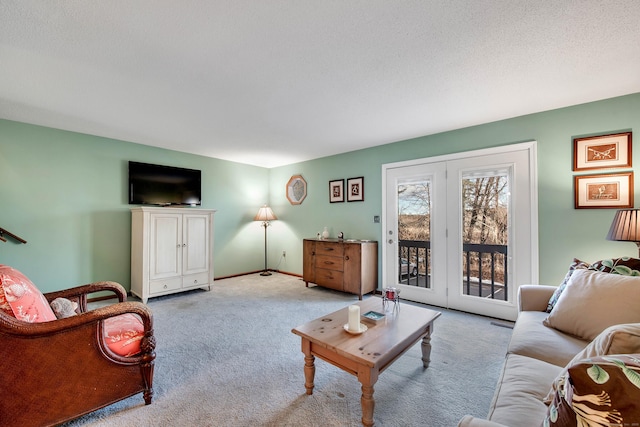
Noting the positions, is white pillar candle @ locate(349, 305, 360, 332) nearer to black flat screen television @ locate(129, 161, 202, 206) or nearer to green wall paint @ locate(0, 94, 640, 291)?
green wall paint @ locate(0, 94, 640, 291)

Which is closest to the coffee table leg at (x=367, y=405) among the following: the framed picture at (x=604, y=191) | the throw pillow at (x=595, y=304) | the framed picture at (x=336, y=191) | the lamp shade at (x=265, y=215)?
the throw pillow at (x=595, y=304)

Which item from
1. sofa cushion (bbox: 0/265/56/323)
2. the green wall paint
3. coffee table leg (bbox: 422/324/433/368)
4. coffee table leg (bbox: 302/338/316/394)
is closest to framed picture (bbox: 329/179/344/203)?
the green wall paint

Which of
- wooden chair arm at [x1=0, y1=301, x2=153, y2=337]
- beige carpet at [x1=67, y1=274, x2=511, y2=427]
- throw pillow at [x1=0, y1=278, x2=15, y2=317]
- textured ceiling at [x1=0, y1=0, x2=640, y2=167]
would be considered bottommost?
beige carpet at [x1=67, y1=274, x2=511, y2=427]

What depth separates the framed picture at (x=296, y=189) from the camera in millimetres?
5152

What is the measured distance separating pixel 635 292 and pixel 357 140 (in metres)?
3.06

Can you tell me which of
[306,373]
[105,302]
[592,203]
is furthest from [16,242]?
[592,203]

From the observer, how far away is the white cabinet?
362 cm

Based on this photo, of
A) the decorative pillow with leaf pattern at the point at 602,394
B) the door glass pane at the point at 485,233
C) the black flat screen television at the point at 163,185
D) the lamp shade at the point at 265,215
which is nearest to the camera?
the decorative pillow with leaf pattern at the point at 602,394

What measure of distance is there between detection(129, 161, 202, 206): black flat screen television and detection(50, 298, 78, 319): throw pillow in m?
2.49

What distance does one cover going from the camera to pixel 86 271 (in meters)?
3.61

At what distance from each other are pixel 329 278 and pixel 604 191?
3213mm

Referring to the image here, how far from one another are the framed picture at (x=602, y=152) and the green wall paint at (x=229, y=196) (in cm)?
6

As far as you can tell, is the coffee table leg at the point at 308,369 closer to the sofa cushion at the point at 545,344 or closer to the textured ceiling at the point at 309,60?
the sofa cushion at the point at 545,344

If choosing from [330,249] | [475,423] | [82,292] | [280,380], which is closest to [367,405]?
[280,380]
